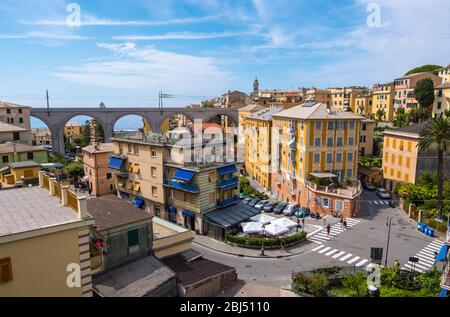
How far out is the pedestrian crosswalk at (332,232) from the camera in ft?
116

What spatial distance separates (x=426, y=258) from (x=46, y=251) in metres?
31.4

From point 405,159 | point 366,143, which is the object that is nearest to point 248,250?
point 405,159

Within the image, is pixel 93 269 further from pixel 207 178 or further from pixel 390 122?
pixel 390 122

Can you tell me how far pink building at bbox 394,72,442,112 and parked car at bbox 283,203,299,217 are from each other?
2194 inches

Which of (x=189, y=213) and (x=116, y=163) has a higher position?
(x=116, y=163)

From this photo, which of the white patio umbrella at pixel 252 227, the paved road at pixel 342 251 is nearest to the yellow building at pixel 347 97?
the paved road at pixel 342 251

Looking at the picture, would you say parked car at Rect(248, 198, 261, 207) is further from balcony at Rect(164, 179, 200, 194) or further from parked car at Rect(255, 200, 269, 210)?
balcony at Rect(164, 179, 200, 194)

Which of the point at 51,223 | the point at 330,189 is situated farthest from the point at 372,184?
the point at 51,223

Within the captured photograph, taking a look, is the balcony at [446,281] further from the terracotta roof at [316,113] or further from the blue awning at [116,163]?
the blue awning at [116,163]

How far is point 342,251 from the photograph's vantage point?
105ft

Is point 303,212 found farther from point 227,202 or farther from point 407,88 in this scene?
point 407,88

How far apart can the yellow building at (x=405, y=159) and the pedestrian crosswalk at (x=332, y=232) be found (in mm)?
15620
